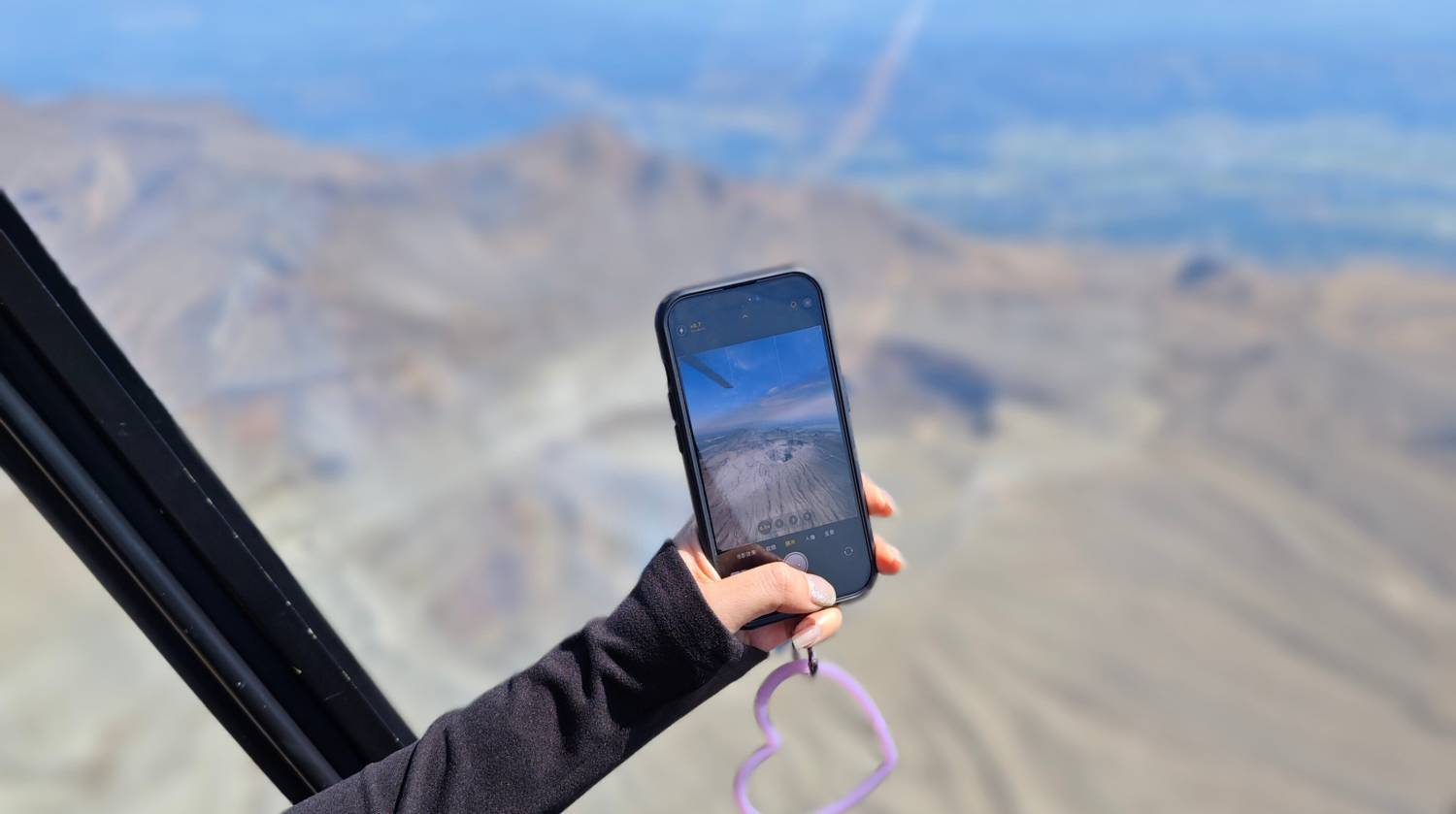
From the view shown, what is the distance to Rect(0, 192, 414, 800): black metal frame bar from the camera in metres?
0.74

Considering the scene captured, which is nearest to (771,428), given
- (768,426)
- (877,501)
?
(768,426)

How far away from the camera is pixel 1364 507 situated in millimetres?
7051

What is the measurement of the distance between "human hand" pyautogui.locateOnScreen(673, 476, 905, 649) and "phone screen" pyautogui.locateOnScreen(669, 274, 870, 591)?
29mm

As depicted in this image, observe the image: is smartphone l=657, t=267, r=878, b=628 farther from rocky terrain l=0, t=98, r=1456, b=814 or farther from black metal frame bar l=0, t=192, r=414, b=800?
rocky terrain l=0, t=98, r=1456, b=814

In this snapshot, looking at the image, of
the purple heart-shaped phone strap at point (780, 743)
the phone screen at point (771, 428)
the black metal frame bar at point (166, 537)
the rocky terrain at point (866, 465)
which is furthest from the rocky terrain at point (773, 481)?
the rocky terrain at point (866, 465)

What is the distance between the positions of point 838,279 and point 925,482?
4.10 m

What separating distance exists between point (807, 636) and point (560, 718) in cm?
18

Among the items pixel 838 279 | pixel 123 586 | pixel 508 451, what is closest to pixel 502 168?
pixel 838 279

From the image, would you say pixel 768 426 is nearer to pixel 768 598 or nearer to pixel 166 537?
pixel 768 598

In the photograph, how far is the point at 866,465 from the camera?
26.7 feet

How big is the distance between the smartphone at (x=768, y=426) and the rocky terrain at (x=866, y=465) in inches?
18.7

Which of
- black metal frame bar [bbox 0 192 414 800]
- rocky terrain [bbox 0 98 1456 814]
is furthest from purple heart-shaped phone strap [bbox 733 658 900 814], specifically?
rocky terrain [bbox 0 98 1456 814]

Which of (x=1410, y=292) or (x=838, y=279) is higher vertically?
(x=838, y=279)

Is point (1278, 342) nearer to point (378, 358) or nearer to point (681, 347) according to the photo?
point (378, 358)
